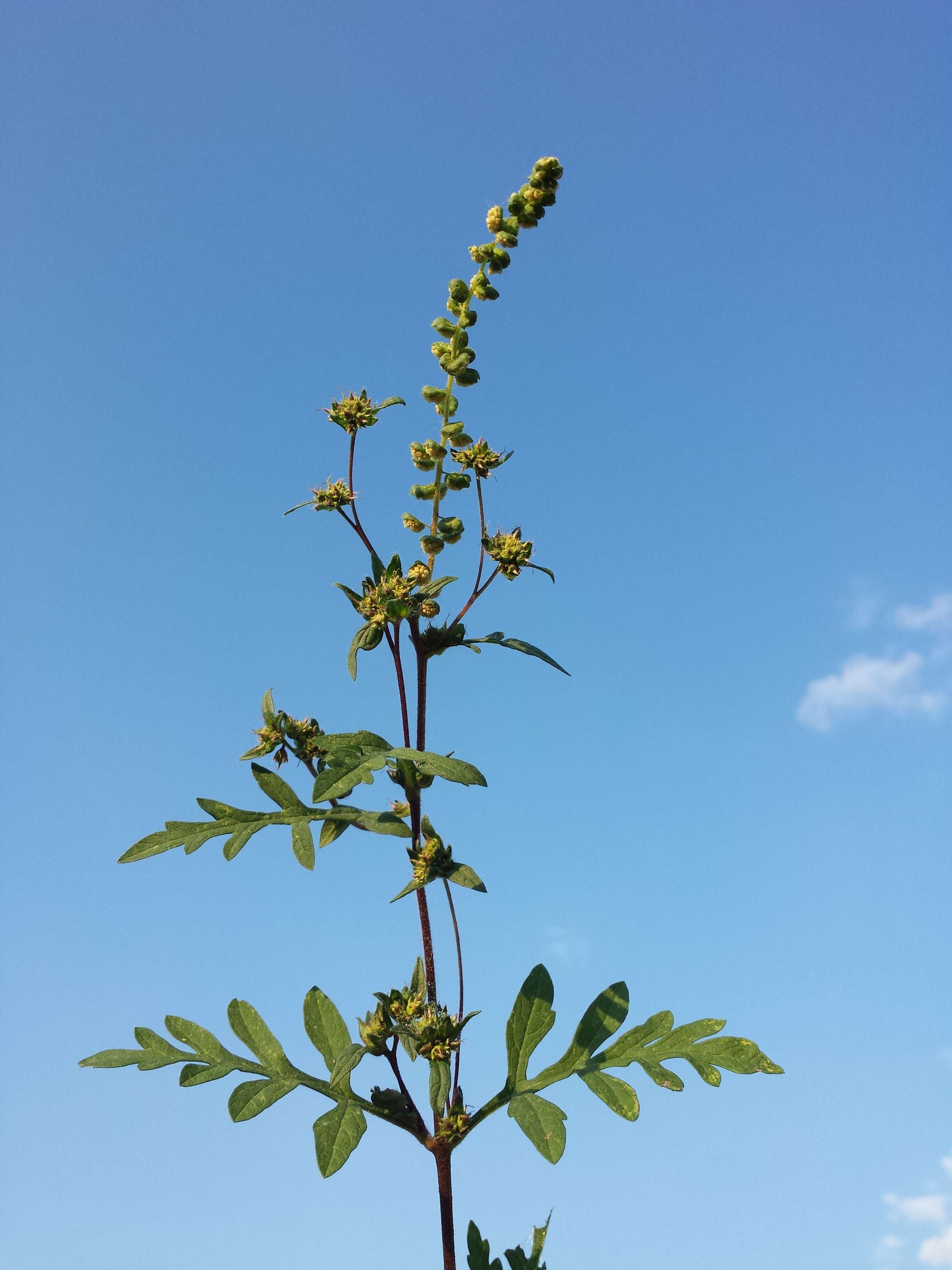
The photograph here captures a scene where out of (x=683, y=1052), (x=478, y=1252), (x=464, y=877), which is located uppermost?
(x=464, y=877)

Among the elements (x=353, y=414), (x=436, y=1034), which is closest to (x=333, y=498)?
(x=353, y=414)

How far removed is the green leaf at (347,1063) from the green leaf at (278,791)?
0.82 m

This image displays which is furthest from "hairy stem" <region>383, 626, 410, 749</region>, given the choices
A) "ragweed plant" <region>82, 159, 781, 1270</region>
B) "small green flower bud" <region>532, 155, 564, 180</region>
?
"small green flower bud" <region>532, 155, 564, 180</region>

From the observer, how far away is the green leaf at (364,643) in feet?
11.2

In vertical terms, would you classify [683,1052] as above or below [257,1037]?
below

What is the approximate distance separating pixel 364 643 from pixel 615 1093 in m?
1.70

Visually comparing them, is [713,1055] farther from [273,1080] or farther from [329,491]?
[329,491]

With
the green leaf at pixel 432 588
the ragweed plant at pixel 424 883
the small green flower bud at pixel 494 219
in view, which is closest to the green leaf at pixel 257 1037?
the ragweed plant at pixel 424 883

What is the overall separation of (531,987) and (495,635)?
128cm

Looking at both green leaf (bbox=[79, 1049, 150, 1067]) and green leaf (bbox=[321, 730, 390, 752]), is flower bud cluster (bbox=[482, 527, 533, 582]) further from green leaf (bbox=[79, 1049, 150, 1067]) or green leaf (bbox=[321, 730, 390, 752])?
green leaf (bbox=[79, 1049, 150, 1067])

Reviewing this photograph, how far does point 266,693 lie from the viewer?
145 inches

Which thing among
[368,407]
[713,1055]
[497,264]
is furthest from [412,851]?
[497,264]

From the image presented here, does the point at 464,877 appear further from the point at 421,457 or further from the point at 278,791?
the point at 421,457

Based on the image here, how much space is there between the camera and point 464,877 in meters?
3.27
